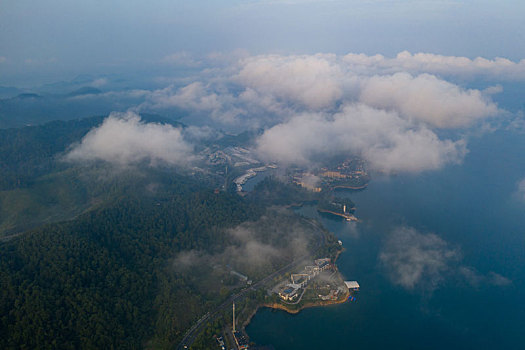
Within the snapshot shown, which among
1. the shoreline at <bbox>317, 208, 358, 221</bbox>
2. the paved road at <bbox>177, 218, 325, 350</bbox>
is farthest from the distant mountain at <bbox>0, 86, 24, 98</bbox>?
the paved road at <bbox>177, 218, 325, 350</bbox>

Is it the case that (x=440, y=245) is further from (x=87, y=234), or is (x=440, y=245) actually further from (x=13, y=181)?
(x=13, y=181)

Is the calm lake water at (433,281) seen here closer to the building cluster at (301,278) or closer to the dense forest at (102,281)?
the building cluster at (301,278)

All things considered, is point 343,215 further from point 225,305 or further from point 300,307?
point 225,305

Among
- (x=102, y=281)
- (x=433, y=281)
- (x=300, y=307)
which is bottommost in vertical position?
(x=433, y=281)

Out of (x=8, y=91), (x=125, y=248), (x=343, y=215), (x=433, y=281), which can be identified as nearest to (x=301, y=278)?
(x=433, y=281)

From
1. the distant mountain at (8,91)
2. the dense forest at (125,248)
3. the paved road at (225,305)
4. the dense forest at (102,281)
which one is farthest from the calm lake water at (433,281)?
the distant mountain at (8,91)

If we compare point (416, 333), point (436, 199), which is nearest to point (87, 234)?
point (416, 333)
